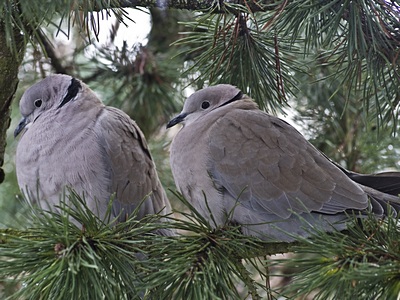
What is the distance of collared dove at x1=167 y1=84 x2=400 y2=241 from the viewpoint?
1598 millimetres

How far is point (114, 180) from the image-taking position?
A: 1.86 meters

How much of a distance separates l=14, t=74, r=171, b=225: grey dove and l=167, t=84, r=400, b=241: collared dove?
0.64 feet

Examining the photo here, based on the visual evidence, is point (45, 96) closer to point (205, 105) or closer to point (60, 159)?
point (60, 159)

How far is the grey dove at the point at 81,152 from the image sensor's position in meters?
1.80

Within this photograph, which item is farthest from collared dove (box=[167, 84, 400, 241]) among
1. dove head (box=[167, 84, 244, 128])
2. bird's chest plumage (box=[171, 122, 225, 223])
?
dove head (box=[167, 84, 244, 128])

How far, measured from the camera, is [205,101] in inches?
76.6

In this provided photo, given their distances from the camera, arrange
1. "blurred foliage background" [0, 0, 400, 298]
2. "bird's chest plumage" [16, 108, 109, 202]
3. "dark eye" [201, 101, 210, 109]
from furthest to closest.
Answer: "dark eye" [201, 101, 210, 109] → "bird's chest plumage" [16, 108, 109, 202] → "blurred foliage background" [0, 0, 400, 298]

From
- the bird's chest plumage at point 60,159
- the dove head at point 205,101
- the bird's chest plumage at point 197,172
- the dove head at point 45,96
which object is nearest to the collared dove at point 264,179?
the bird's chest plumage at point 197,172

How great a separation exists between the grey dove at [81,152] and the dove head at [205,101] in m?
0.16

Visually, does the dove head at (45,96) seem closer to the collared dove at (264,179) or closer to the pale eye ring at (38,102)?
the pale eye ring at (38,102)

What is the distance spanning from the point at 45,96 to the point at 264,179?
29.6 inches

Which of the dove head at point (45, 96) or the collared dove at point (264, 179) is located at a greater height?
the dove head at point (45, 96)

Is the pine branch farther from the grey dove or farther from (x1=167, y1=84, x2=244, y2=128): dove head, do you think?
the grey dove

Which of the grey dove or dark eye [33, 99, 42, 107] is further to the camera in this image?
dark eye [33, 99, 42, 107]
